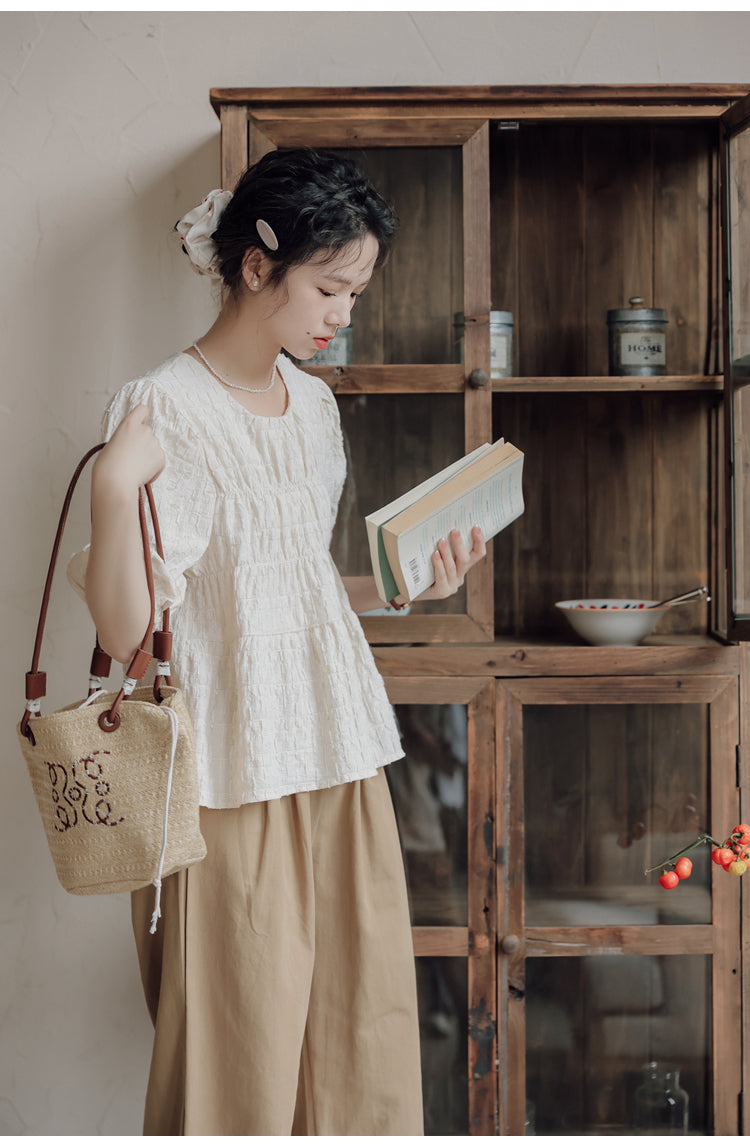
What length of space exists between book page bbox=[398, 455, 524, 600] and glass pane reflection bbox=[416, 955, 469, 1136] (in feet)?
2.13

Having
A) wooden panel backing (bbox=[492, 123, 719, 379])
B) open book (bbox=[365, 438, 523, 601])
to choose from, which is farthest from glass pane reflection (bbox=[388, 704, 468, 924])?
wooden panel backing (bbox=[492, 123, 719, 379])

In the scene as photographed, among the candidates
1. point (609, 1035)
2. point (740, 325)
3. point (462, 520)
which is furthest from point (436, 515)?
point (609, 1035)

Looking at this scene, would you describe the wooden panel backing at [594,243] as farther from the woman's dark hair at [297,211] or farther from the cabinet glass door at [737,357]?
the woman's dark hair at [297,211]

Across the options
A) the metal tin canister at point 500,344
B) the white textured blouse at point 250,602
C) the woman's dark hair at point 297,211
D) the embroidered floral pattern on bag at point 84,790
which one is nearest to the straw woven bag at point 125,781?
the embroidered floral pattern on bag at point 84,790

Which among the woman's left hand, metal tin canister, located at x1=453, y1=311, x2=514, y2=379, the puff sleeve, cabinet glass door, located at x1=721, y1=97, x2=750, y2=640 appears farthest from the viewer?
metal tin canister, located at x1=453, y1=311, x2=514, y2=379

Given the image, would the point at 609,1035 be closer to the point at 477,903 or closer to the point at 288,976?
the point at 477,903

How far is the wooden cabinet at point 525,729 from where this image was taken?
134 centimetres

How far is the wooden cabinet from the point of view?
134 centimetres

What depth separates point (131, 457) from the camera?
0.91 metres

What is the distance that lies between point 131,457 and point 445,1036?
3.39 ft

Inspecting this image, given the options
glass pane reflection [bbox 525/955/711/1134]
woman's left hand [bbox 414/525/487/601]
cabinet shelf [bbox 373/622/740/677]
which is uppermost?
woman's left hand [bbox 414/525/487/601]

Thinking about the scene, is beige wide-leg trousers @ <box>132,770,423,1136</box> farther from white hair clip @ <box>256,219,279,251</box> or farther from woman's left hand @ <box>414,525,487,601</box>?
white hair clip @ <box>256,219,279,251</box>

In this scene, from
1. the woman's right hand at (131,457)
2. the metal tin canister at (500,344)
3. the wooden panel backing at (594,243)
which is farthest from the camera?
the wooden panel backing at (594,243)

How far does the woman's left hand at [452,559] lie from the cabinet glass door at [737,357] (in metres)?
0.43
